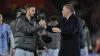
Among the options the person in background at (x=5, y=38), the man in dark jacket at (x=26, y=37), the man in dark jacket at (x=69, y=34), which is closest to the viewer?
the man in dark jacket at (x=26, y=37)

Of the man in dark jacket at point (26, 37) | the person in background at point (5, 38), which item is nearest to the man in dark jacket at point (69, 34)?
the man in dark jacket at point (26, 37)

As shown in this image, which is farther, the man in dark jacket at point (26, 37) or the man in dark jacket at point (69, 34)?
the man in dark jacket at point (69, 34)

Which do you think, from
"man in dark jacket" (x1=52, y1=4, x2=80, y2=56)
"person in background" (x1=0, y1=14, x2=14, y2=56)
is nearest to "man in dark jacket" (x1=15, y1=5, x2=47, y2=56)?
"man in dark jacket" (x1=52, y1=4, x2=80, y2=56)

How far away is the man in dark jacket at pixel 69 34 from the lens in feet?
34.9

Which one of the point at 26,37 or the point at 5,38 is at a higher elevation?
the point at 26,37

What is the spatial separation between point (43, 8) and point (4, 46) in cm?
1218

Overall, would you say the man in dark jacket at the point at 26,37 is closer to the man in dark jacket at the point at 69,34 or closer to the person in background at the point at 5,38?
the man in dark jacket at the point at 69,34

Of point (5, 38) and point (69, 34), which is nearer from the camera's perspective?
point (69, 34)

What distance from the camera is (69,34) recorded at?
34.8ft

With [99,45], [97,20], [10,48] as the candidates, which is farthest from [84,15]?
[10,48]

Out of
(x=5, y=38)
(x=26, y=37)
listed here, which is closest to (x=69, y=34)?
(x=26, y=37)

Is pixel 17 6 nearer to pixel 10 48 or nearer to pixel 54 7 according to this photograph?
pixel 54 7

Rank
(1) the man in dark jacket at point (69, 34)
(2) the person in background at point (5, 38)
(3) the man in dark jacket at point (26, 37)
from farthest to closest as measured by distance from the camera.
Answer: (2) the person in background at point (5, 38)
(1) the man in dark jacket at point (69, 34)
(3) the man in dark jacket at point (26, 37)

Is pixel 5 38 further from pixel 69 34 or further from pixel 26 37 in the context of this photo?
pixel 69 34
